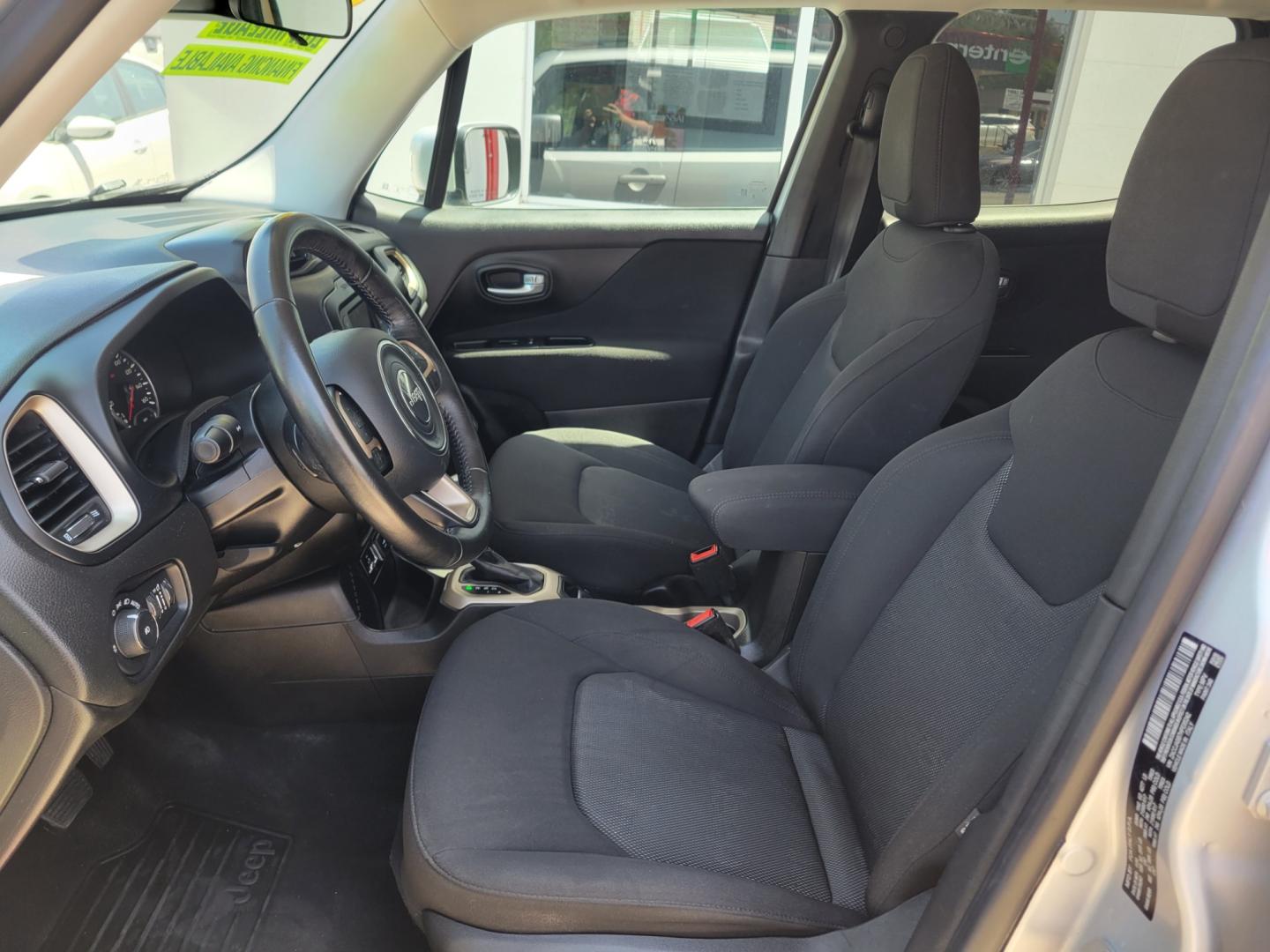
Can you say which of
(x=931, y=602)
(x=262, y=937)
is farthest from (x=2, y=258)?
(x=931, y=602)

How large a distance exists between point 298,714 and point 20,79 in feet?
A: 4.06

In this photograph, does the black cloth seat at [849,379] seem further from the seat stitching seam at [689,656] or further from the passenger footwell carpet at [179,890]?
the passenger footwell carpet at [179,890]

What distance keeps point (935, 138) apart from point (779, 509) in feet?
2.26

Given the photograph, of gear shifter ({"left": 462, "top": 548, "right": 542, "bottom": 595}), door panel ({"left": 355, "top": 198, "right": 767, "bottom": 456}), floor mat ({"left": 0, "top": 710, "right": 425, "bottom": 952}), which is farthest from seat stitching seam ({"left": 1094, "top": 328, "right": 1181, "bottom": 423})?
door panel ({"left": 355, "top": 198, "right": 767, "bottom": 456})

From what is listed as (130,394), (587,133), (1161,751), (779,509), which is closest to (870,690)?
(779,509)

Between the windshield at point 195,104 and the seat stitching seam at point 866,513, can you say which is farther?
the windshield at point 195,104

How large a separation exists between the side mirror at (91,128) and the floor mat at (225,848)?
1.01 m

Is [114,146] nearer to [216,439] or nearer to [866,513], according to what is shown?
[216,439]

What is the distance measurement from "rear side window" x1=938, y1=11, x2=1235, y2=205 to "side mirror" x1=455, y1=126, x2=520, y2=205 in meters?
1.07

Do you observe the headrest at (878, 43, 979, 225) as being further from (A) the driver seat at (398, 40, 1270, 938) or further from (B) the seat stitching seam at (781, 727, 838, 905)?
(B) the seat stitching seam at (781, 727, 838, 905)

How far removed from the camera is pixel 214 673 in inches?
65.6

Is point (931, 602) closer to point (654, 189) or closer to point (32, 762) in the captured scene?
point (32, 762)

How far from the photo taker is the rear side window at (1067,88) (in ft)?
8.24

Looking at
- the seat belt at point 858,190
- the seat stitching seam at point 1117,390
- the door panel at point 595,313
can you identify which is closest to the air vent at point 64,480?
the seat stitching seam at point 1117,390
